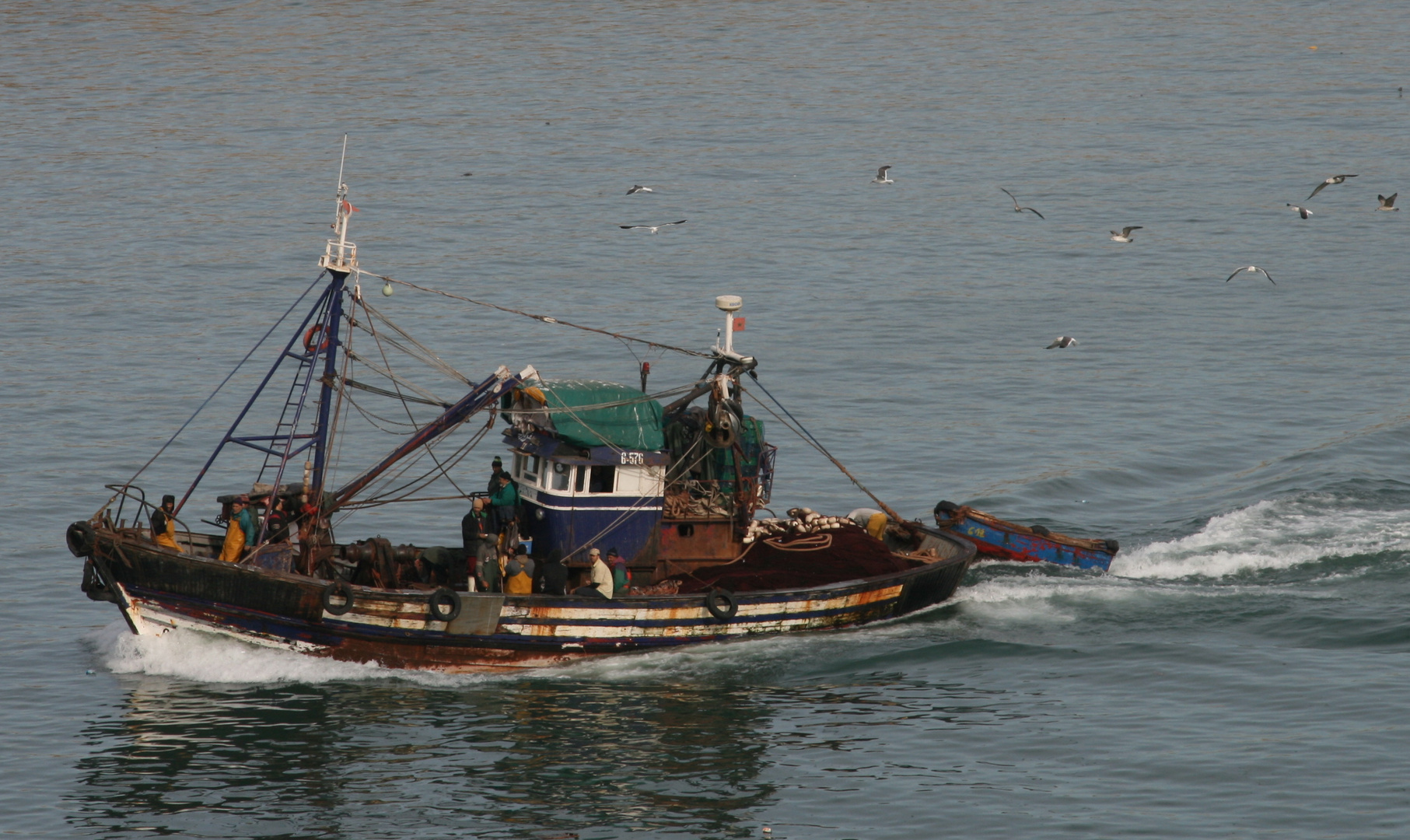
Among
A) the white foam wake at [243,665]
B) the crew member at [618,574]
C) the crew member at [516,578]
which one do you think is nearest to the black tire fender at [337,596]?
the white foam wake at [243,665]

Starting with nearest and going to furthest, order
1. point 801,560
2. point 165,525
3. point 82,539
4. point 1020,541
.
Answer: point 82,539 → point 165,525 → point 801,560 → point 1020,541

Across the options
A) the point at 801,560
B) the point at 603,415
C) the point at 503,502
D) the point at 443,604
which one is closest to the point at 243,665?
the point at 443,604

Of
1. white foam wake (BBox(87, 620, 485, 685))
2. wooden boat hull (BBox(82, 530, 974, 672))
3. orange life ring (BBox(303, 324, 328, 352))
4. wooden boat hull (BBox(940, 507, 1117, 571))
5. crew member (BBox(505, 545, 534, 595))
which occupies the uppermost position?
orange life ring (BBox(303, 324, 328, 352))

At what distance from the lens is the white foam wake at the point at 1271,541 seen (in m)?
34.2

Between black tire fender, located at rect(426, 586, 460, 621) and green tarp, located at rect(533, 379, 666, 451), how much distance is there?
3.62 m

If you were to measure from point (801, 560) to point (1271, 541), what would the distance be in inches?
447

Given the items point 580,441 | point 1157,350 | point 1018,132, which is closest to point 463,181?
point 1018,132

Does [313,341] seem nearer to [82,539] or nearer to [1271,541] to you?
[82,539]

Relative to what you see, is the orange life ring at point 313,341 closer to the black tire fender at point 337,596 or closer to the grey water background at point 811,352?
the black tire fender at point 337,596

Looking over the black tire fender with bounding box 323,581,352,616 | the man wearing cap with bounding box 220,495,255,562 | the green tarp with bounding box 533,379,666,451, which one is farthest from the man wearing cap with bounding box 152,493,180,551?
the green tarp with bounding box 533,379,666,451

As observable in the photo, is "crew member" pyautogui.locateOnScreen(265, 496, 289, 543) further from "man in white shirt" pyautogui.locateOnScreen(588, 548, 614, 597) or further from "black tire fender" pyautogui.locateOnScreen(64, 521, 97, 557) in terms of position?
"man in white shirt" pyautogui.locateOnScreen(588, 548, 614, 597)

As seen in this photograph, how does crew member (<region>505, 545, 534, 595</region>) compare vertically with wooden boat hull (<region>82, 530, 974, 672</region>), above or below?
above

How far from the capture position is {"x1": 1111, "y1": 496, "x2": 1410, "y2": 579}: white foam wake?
3419 centimetres

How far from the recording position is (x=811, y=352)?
51.5 metres
